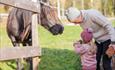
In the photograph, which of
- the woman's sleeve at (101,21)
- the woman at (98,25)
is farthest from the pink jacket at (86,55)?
the woman's sleeve at (101,21)

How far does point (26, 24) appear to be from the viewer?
319 inches

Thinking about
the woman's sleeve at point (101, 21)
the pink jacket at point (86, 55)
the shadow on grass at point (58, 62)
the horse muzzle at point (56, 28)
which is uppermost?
the woman's sleeve at point (101, 21)

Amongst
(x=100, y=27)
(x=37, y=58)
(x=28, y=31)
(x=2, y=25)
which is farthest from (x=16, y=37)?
(x=2, y=25)

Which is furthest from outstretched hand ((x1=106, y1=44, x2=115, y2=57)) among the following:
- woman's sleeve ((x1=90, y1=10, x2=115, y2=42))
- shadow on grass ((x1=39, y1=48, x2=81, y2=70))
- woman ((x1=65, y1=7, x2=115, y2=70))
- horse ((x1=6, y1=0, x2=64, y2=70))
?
horse ((x1=6, y1=0, x2=64, y2=70))

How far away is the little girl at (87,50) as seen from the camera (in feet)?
19.6

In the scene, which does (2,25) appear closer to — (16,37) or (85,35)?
(16,37)

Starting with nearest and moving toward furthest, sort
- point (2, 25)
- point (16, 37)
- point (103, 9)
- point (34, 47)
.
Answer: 1. point (34, 47)
2. point (16, 37)
3. point (2, 25)
4. point (103, 9)

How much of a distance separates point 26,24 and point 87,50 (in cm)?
232

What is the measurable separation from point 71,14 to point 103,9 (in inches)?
1365

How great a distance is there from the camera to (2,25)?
860 inches

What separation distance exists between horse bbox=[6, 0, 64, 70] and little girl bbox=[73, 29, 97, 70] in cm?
147

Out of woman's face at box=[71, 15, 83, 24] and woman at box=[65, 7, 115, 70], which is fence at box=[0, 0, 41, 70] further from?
woman's face at box=[71, 15, 83, 24]

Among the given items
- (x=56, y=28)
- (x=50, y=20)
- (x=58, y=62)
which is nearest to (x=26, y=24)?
(x=50, y=20)

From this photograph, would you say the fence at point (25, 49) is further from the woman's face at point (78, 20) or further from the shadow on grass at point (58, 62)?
the shadow on grass at point (58, 62)
